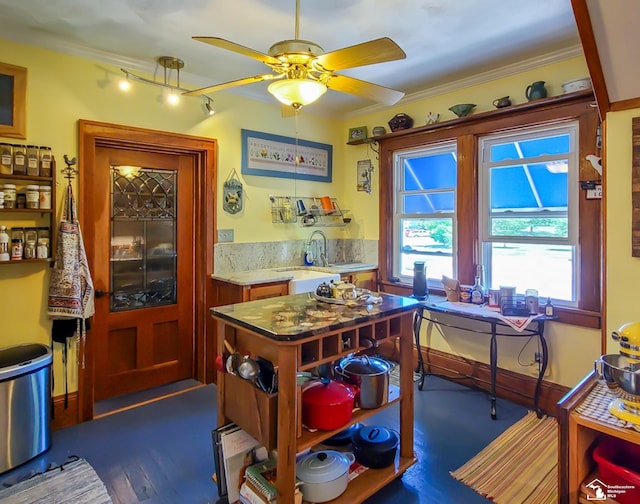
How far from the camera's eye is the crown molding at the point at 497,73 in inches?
112

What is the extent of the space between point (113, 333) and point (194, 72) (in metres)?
2.29

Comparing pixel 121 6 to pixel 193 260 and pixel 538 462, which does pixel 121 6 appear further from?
pixel 538 462

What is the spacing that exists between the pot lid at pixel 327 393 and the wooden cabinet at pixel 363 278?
198 centimetres

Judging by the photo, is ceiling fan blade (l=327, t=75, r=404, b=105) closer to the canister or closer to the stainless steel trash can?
the canister

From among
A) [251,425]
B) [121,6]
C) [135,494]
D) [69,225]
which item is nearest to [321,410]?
[251,425]

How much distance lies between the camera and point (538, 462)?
2336 millimetres

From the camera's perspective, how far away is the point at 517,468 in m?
2.29

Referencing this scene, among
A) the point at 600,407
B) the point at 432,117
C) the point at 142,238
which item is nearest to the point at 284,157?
the point at 432,117

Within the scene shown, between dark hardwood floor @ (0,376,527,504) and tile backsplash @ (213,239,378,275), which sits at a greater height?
tile backsplash @ (213,239,378,275)

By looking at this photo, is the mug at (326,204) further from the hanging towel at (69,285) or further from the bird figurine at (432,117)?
the hanging towel at (69,285)

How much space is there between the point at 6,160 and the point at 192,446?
217 centimetres

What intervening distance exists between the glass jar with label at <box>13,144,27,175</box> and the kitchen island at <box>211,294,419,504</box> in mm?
1688

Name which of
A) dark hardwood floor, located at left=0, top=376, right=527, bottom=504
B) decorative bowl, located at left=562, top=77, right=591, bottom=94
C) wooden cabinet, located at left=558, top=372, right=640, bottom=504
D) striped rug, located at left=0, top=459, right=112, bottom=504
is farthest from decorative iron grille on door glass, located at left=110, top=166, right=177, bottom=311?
decorative bowl, located at left=562, top=77, right=591, bottom=94

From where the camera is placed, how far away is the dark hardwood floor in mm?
2094
